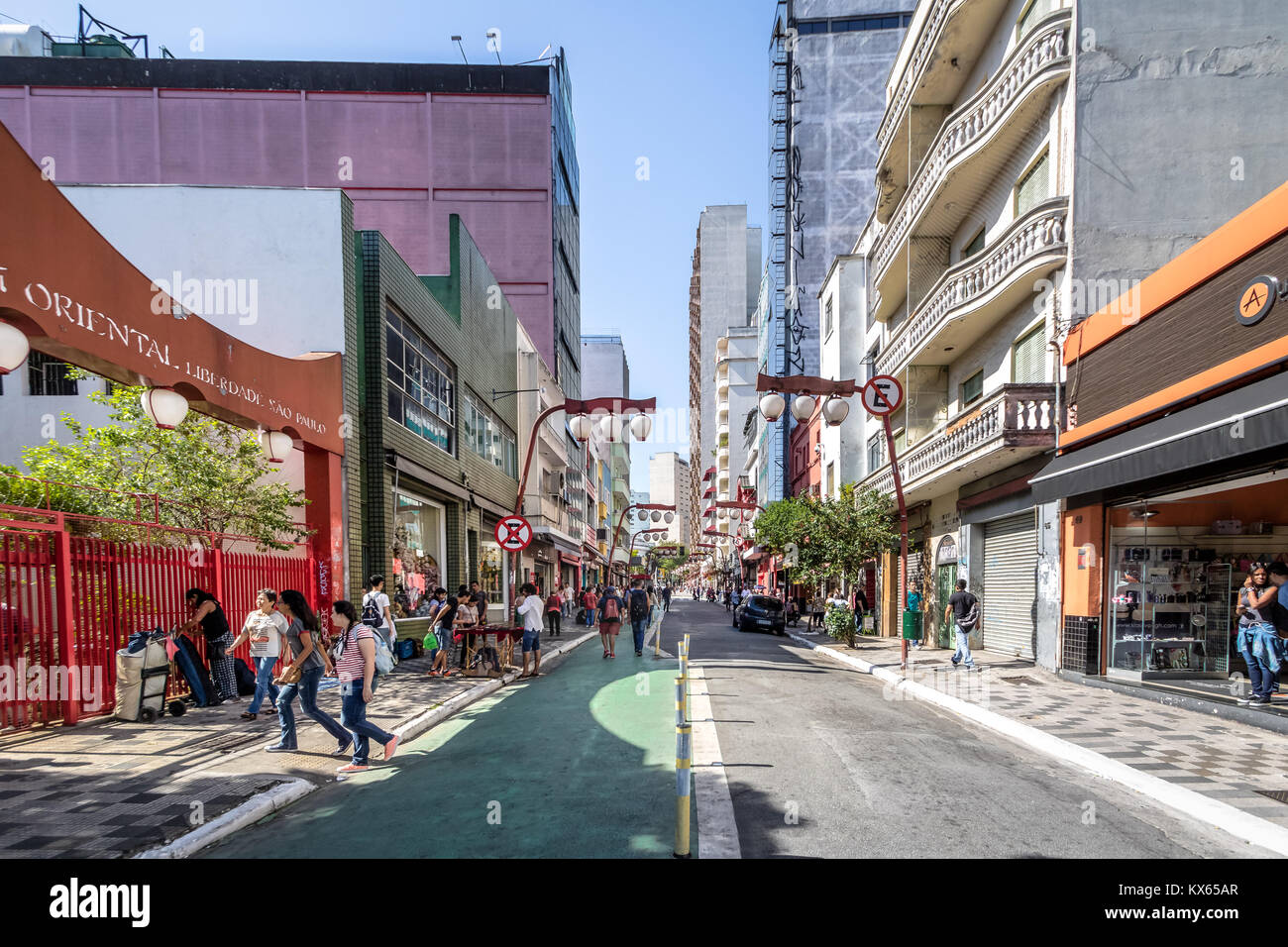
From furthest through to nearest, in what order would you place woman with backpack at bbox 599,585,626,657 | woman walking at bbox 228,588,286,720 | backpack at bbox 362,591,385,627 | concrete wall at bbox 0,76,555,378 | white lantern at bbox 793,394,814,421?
concrete wall at bbox 0,76,555,378
woman with backpack at bbox 599,585,626,657
white lantern at bbox 793,394,814,421
backpack at bbox 362,591,385,627
woman walking at bbox 228,588,286,720

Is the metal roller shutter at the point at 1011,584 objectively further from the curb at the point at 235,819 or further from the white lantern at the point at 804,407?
the curb at the point at 235,819

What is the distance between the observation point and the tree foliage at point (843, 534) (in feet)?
71.1

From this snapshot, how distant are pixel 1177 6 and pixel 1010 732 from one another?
42.6ft

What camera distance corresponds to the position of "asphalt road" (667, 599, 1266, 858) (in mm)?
4637

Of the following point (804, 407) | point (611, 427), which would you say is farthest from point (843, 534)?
point (611, 427)

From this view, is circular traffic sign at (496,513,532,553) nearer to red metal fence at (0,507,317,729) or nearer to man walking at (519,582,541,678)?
man walking at (519,582,541,678)

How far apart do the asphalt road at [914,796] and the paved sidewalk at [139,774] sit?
388 cm

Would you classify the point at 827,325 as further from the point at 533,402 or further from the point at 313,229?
the point at 313,229

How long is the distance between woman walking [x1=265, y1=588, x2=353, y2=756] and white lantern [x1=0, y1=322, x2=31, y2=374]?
9.32 feet

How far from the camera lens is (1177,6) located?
42.2 feet

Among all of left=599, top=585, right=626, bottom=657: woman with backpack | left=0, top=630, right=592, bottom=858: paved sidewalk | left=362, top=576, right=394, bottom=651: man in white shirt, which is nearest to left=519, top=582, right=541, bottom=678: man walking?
left=362, top=576, right=394, bottom=651: man in white shirt

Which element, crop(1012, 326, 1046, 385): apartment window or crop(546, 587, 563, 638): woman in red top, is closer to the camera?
crop(1012, 326, 1046, 385): apartment window

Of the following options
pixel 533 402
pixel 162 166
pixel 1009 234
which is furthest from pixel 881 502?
pixel 162 166
